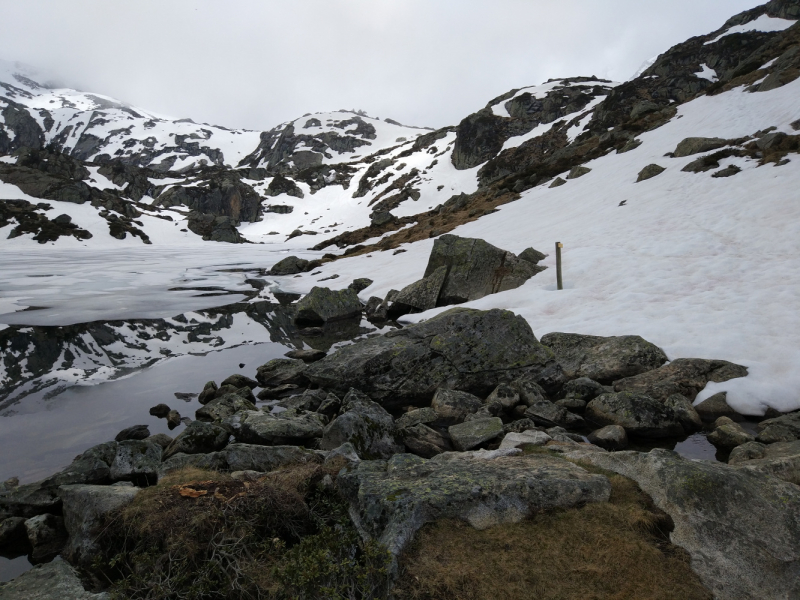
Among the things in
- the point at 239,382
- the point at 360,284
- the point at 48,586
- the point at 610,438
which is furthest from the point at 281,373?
the point at 360,284

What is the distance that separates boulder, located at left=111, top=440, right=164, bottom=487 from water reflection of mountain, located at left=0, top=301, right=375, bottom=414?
5825mm

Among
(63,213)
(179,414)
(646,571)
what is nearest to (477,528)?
→ (646,571)

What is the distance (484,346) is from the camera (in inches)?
445

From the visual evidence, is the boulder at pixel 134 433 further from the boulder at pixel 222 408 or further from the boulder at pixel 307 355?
the boulder at pixel 307 355

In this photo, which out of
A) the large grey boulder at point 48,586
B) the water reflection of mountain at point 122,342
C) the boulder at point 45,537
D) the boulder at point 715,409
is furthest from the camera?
the water reflection of mountain at point 122,342

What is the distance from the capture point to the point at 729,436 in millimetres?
7590

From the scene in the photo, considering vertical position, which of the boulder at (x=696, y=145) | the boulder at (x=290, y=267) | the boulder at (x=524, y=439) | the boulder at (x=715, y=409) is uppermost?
the boulder at (x=696, y=145)

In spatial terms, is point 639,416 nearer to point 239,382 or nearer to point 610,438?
point 610,438

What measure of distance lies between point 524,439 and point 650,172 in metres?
30.6

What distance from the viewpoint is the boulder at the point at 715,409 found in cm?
875

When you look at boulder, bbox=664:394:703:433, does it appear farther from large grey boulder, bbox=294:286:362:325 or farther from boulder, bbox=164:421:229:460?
large grey boulder, bbox=294:286:362:325

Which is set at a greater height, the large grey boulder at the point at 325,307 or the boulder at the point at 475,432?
the large grey boulder at the point at 325,307

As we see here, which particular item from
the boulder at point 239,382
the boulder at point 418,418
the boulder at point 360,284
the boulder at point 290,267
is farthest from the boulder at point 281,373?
the boulder at point 290,267

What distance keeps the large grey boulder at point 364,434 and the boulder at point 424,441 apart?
22 cm
